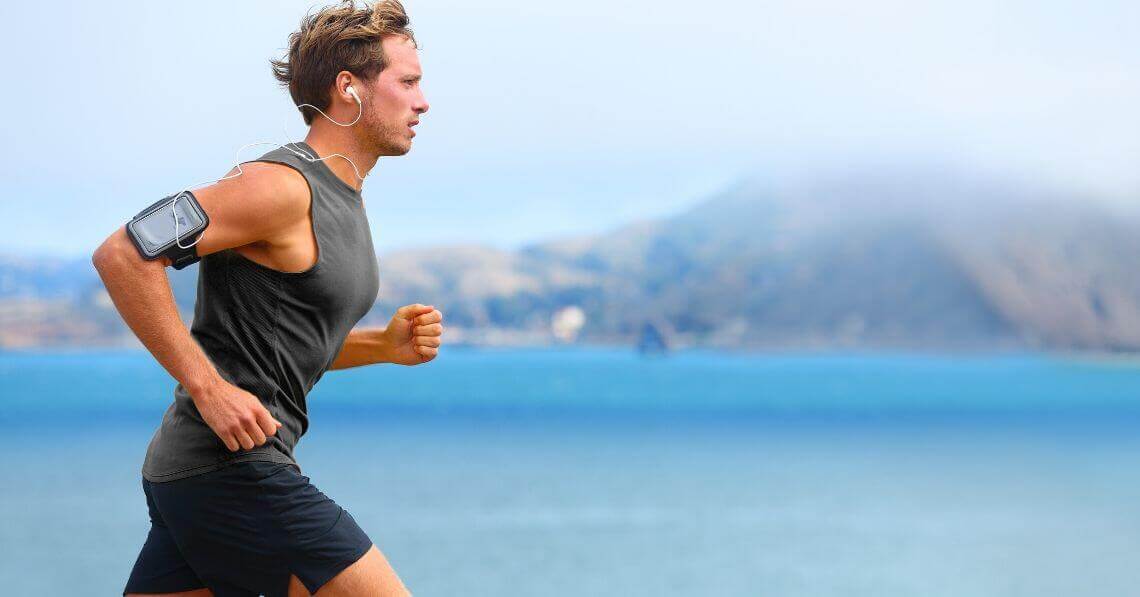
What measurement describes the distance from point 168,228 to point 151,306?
128 millimetres

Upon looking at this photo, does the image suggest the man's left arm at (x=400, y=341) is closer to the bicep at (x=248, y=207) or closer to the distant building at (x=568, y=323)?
the bicep at (x=248, y=207)

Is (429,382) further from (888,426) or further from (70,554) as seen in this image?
(70,554)

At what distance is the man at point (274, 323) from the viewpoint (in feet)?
7.43

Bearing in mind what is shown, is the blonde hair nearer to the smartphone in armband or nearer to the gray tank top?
the gray tank top

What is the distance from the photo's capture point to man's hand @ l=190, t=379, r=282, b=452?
89.0 inches

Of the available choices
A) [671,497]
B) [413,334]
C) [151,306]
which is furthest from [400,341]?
[671,497]

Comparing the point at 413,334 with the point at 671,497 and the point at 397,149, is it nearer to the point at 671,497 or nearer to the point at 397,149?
the point at 397,149

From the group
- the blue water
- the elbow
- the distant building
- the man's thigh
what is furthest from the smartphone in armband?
the distant building

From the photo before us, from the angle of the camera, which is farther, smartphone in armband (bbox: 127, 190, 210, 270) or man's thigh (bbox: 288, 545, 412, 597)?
man's thigh (bbox: 288, 545, 412, 597)

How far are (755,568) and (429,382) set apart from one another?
3808 inches

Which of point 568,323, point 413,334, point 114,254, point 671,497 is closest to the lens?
point 114,254

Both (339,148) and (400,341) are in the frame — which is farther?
(400,341)

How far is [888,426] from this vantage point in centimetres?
5844

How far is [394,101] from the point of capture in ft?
8.21
